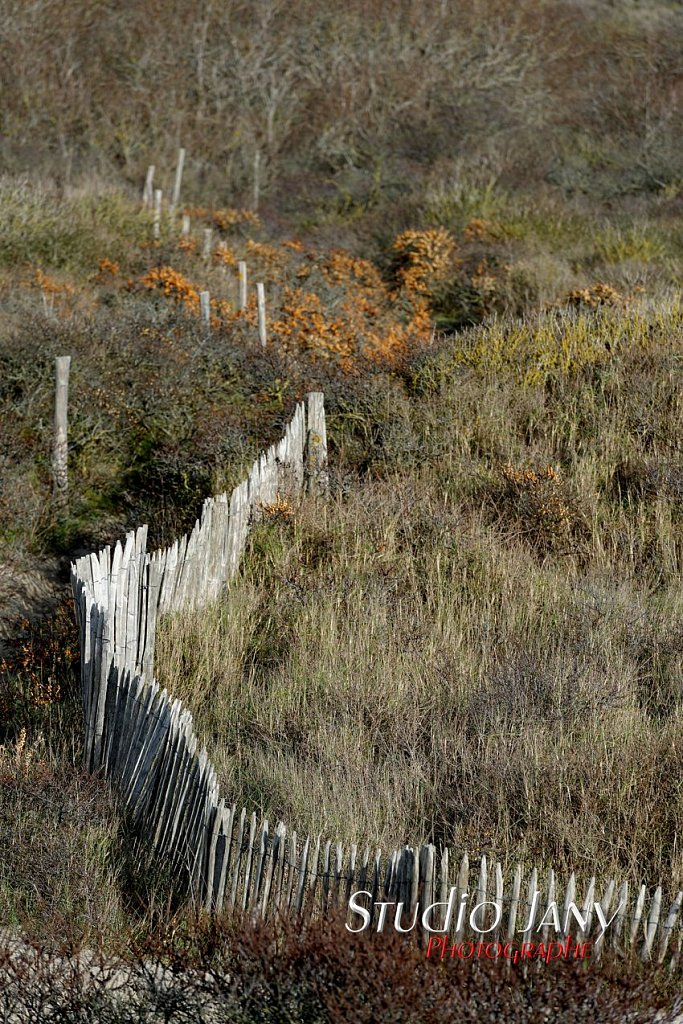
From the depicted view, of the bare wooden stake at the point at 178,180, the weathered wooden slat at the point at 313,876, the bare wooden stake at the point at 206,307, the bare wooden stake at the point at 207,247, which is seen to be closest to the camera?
the weathered wooden slat at the point at 313,876

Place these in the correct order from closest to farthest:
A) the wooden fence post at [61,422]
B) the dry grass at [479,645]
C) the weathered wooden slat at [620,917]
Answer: the weathered wooden slat at [620,917], the dry grass at [479,645], the wooden fence post at [61,422]

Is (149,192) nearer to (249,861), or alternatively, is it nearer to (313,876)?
(249,861)

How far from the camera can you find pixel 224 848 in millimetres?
3689

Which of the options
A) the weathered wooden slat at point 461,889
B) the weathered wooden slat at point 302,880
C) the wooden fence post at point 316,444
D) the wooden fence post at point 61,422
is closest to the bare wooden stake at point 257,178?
the wooden fence post at point 61,422

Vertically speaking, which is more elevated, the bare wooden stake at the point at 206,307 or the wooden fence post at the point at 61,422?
the bare wooden stake at the point at 206,307

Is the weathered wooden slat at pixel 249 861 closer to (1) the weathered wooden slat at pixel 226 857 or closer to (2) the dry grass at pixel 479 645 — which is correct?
(1) the weathered wooden slat at pixel 226 857

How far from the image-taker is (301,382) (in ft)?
30.2

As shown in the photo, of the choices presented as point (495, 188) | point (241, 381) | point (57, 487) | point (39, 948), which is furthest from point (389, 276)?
point (39, 948)

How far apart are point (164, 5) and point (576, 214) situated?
1420 centimetres

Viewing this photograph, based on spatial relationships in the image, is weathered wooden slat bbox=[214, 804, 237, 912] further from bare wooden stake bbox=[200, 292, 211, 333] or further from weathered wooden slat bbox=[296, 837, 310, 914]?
bare wooden stake bbox=[200, 292, 211, 333]

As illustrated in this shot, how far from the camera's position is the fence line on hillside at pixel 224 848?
3.18 m

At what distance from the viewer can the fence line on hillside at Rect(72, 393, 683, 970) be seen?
318cm

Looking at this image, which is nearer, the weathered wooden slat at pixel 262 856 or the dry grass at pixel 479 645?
the weathered wooden slat at pixel 262 856

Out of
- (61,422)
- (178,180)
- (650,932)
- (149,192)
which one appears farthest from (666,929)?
(178,180)
